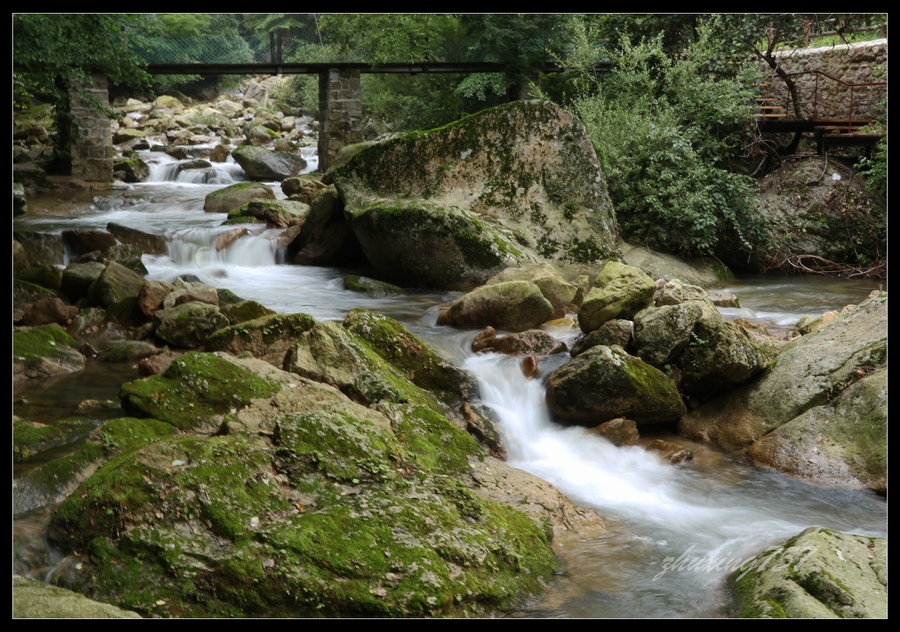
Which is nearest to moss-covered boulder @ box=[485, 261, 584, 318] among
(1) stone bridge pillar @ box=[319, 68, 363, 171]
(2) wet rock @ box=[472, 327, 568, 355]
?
(2) wet rock @ box=[472, 327, 568, 355]

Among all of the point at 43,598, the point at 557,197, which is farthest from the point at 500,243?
the point at 43,598

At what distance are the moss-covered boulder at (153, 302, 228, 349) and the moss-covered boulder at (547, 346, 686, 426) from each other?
12.1 ft

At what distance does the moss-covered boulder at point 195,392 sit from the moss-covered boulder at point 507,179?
5936 millimetres

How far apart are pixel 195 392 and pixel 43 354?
8.62 feet

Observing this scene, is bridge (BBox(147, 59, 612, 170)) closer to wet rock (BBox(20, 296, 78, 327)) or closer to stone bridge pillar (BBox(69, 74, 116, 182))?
stone bridge pillar (BBox(69, 74, 116, 182))

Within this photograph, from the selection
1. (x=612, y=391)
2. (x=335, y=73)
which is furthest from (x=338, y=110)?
(x=612, y=391)

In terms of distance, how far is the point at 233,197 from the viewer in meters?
18.0

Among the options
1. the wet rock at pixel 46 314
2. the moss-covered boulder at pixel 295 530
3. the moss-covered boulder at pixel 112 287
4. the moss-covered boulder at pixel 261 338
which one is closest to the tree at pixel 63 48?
the moss-covered boulder at pixel 112 287

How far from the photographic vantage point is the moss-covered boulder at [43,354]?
742cm

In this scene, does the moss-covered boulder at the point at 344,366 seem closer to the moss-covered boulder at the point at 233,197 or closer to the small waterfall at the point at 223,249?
the small waterfall at the point at 223,249

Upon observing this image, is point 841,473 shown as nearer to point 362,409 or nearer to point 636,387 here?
point 636,387

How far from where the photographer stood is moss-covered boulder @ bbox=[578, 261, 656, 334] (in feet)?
27.7

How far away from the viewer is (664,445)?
23.4ft

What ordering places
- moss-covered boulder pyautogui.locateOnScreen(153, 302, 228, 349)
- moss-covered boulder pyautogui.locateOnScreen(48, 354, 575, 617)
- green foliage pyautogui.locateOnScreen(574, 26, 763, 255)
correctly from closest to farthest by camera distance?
1. moss-covered boulder pyautogui.locateOnScreen(48, 354, 575, 617)
2. moss-covered boulder pyautogui.locateOnScreen(153, 302, 228, 349)
3. green foliage pyautogui.locateOnScreen(574, 26, 763, 255)
